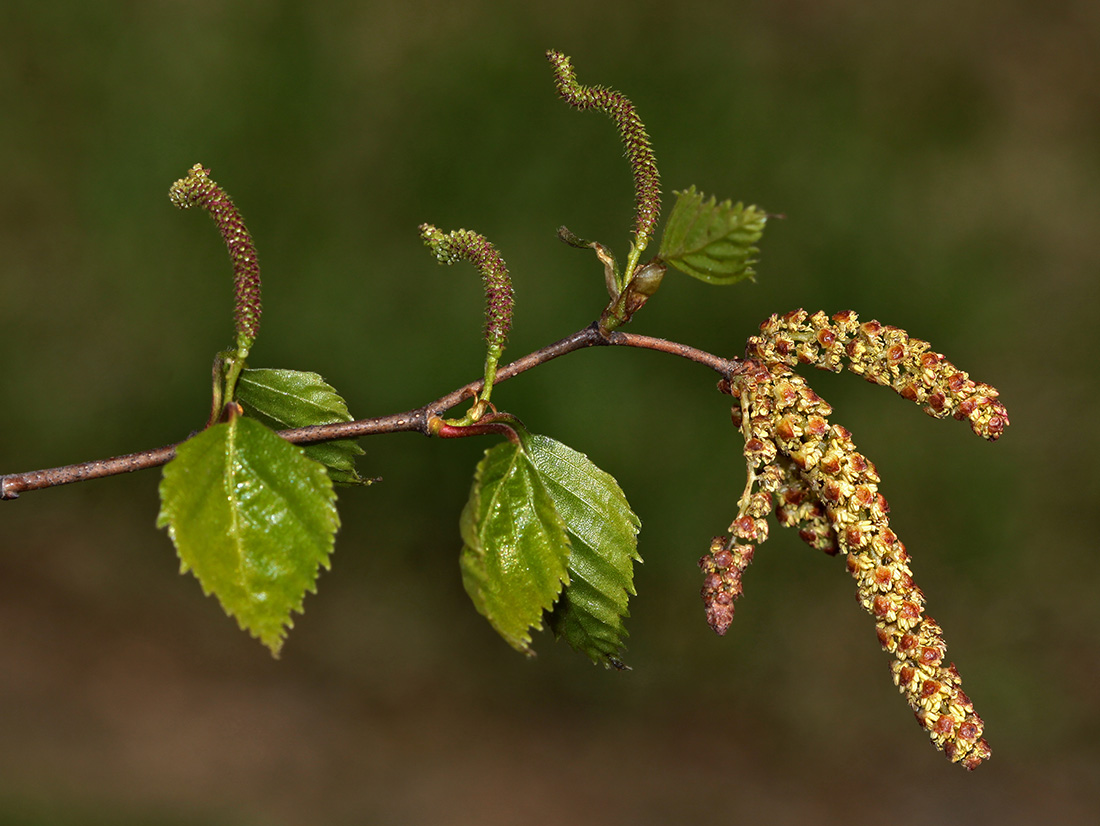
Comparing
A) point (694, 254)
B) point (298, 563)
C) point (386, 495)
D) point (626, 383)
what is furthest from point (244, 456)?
point (386, 495)

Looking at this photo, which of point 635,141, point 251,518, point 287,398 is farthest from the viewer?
point 287,398

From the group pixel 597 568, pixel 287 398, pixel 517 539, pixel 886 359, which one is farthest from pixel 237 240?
pixel 886 359

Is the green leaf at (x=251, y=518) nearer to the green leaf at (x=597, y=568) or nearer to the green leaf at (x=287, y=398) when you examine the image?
the green leaf at (x=287, y=398)

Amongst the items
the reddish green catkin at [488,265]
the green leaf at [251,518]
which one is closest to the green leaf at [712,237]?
the reddish green catkin at [488,265]

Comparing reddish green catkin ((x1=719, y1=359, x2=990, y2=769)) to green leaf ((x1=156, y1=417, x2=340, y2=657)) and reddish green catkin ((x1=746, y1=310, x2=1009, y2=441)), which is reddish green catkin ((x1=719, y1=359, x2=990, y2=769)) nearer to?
reddish green catkin ((x1=746, y1=310, x2=1009, y2=441))

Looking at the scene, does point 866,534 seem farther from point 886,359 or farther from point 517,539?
point 517,539

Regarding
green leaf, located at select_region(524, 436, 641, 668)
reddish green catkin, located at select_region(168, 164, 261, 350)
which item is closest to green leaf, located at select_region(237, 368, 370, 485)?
reddish green catkin, located at select_region(168, 164, 261, 350)
